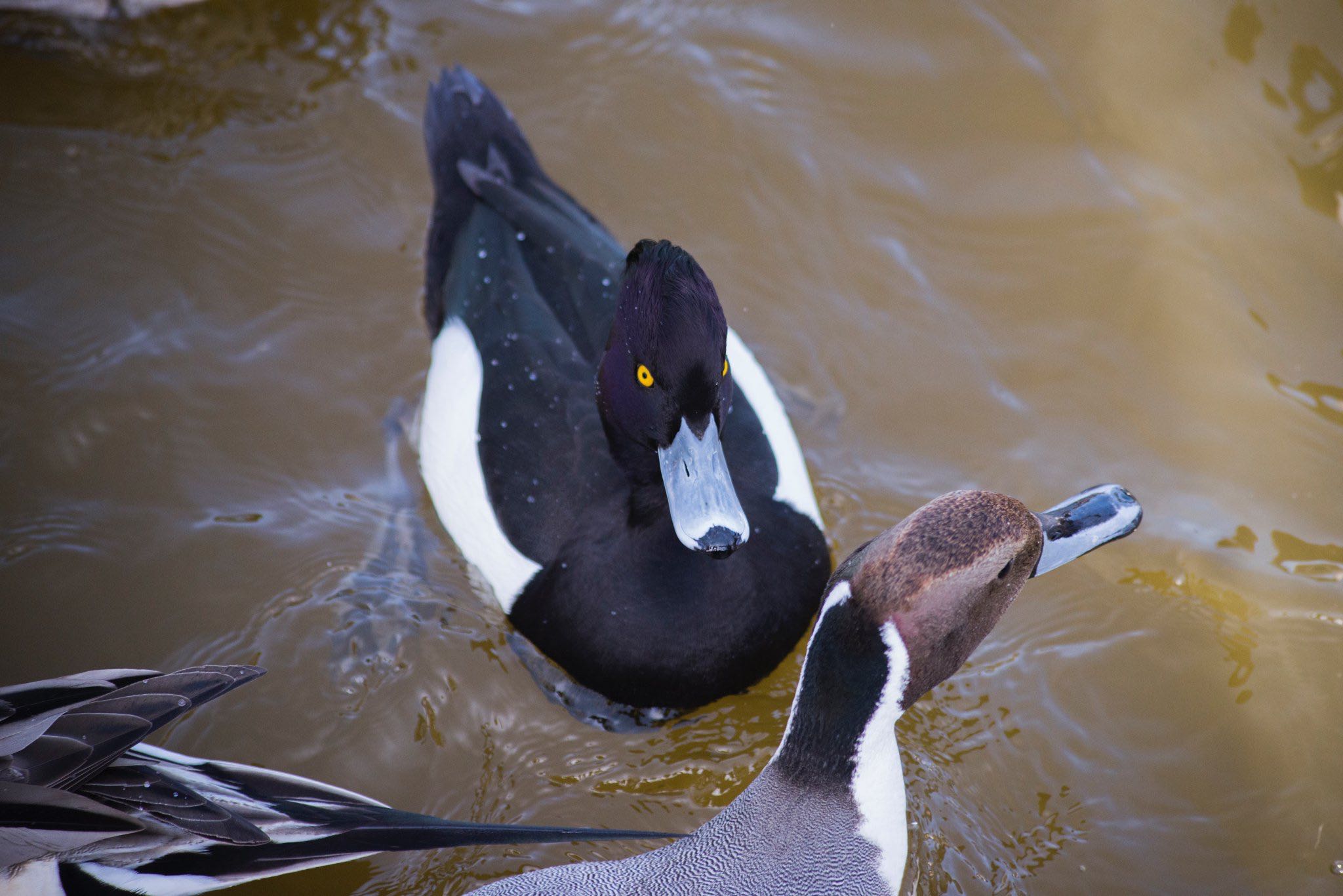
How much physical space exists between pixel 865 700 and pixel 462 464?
1.83m

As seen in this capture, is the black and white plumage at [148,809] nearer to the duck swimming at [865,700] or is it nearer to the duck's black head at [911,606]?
the duck swimming at [865,700]

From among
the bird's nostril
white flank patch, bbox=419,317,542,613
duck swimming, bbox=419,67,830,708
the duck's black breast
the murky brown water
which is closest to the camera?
the bird's nostril

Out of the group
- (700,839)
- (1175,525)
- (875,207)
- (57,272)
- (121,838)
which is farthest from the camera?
(875,207)

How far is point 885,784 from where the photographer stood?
279 cm

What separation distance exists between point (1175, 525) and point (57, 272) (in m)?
4.72

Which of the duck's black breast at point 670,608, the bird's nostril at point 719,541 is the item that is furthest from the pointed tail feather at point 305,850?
the bird's nostril at point 719,541

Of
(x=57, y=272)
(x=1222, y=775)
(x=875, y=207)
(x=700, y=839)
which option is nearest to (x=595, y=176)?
(x=875, y=207)

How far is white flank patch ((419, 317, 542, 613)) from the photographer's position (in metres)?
3.61

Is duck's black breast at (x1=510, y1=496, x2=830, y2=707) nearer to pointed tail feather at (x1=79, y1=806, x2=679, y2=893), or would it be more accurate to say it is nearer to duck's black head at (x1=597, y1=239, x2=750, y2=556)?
duck's black head at (x1=597, y1=239, x2=750, y2=556)

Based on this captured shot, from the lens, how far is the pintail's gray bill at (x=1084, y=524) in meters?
2.75

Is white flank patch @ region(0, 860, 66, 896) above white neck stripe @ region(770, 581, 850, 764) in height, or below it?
below

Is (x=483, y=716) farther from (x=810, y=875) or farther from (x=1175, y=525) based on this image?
(x=1175, y=525)

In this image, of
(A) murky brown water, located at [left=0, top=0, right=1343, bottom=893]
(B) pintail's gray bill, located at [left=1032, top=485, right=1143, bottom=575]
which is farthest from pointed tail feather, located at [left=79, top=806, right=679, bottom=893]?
(B) pintail's gray bill, located at [left=1032, top=485, right=1143, bottom=575]

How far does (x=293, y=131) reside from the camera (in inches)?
199
